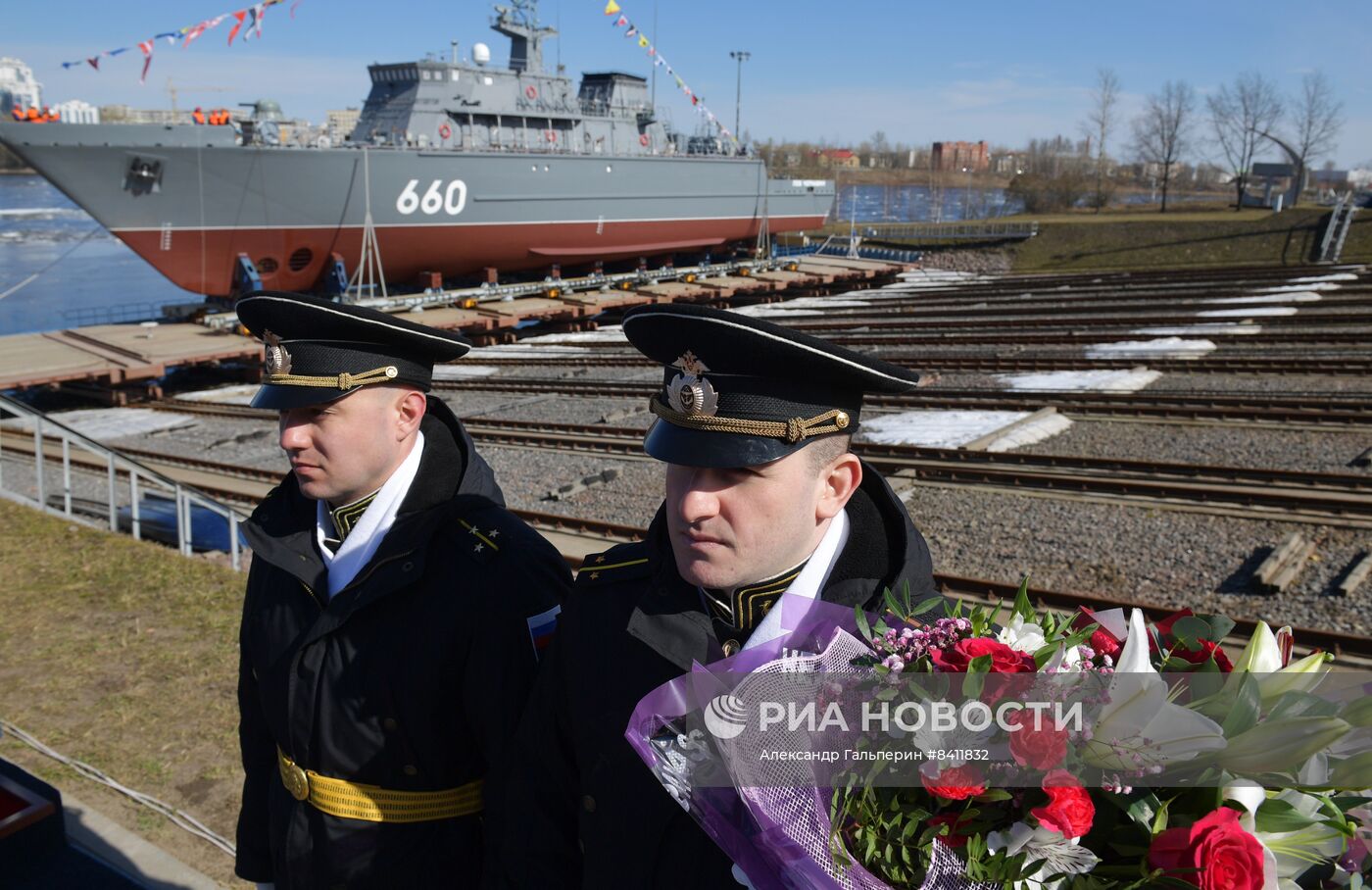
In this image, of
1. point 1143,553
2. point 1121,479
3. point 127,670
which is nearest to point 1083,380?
point 1121,479

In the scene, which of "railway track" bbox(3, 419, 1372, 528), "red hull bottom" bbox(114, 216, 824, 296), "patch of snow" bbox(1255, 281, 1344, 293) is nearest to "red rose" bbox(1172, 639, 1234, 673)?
"railway track" bbox(3, 419, 1372, 528)

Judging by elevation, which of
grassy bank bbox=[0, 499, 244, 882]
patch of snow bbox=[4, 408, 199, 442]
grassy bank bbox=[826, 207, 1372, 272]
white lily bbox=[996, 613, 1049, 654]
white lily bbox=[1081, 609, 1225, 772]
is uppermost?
grassy bank bbox=[826, 207, 1372, 272]

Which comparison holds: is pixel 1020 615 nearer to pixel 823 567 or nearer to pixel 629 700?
pixel 823 567

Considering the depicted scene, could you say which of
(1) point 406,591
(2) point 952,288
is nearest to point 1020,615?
(1) point 406,591

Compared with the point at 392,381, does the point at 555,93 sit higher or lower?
higher

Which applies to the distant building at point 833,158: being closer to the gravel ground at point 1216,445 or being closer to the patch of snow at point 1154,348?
the patch of snow at point 1154,348

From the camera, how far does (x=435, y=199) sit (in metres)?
27.5

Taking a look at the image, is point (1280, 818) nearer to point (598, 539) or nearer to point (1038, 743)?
point (1038, 743)

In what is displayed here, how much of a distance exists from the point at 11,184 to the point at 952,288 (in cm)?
10731

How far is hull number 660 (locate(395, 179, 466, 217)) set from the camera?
27.0m

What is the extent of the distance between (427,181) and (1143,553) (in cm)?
2356

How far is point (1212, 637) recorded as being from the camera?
1761 millimetres

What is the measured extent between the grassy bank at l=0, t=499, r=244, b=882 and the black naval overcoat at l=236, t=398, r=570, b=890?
6.90 ft

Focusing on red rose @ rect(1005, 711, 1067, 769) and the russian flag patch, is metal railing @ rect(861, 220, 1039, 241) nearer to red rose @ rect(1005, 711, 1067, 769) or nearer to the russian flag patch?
the russian flag patch
